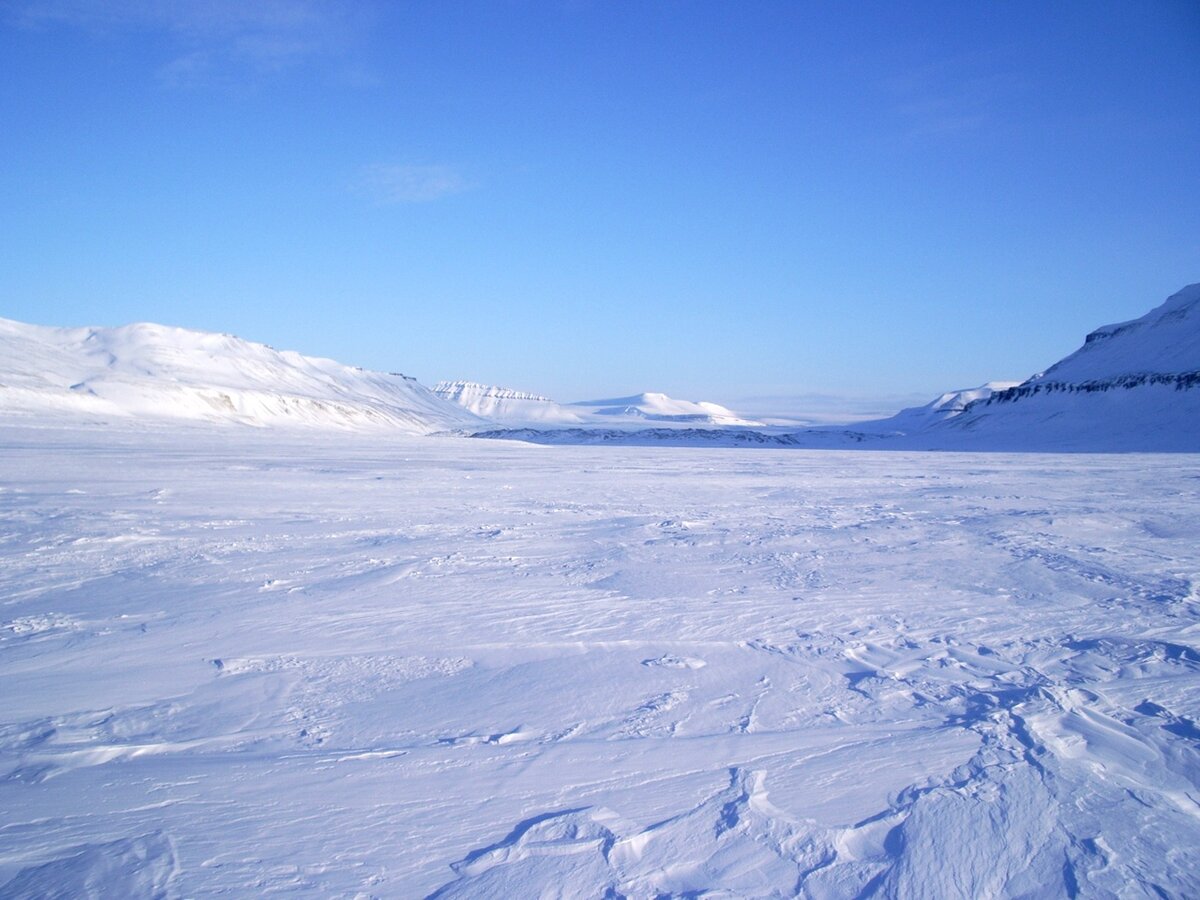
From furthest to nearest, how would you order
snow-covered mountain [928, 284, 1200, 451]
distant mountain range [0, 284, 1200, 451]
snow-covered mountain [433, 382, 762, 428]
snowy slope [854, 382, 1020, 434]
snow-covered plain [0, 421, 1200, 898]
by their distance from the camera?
1. snow-covered mountain [433, 382, 762, 428]
2. snowy slope [854, 382, 1020, 434]
3. distant mountain range [0, 284, 1200, 451]
4. snow-covered mountain [928, 284, 1200, 451]
5. snow-covered plain [0, 421, 1200, 898]

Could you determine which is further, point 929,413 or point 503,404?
point 503,404

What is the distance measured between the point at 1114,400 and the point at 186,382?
77310mm

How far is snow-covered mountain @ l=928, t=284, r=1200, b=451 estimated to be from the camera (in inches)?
1780

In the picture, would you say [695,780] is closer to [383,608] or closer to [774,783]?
[774,783]

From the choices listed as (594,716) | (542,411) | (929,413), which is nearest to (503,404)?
(542,411)

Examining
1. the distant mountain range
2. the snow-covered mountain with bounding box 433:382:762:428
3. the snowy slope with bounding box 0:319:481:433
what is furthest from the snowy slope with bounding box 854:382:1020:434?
the snowy slope with bounding box 0:319:481:433

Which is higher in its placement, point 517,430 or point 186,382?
point 186,382

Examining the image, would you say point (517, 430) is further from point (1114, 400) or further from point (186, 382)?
point (1114, 400)

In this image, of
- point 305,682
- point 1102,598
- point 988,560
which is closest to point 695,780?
point 305,682

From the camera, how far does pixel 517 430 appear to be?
7400 centimetres

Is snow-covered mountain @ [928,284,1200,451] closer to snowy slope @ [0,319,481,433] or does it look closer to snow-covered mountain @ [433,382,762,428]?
snowy slope @ [0,319,481,433]

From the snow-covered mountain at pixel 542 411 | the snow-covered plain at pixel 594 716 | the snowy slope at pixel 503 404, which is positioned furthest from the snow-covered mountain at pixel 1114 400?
the snowy slope at pixel 503 404

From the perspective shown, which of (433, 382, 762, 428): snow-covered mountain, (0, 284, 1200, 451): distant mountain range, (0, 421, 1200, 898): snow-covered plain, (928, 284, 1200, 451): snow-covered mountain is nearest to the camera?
(0, 421, 1200, 898): snow-covered plain

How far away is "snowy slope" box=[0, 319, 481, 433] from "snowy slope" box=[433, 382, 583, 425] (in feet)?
120
